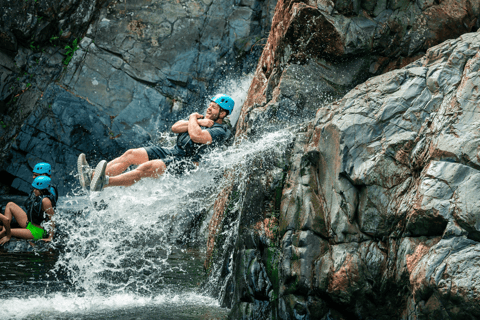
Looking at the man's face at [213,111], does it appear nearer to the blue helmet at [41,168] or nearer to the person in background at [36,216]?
the person in background at [36,216]

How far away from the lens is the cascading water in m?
4.12

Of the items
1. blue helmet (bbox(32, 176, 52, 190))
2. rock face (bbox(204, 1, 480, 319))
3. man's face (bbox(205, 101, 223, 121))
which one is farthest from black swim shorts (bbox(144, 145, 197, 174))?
blue helmet (bbox(32, 176, 52, 190))

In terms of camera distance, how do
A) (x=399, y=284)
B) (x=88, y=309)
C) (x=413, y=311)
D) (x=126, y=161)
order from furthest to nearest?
(x=126, y=161)
(x=88, y=309)
(x=399, y=284)
(x=413, y=311)

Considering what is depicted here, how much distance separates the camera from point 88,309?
13.4 ft

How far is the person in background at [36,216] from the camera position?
687cm

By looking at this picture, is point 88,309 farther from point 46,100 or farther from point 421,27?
point 46,100

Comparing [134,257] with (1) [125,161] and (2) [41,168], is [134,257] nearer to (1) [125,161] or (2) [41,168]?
(1) [125,161]

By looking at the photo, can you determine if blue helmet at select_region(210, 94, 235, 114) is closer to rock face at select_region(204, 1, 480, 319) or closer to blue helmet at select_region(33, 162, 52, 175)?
rock face at select_region(204, 1, 480, 319)

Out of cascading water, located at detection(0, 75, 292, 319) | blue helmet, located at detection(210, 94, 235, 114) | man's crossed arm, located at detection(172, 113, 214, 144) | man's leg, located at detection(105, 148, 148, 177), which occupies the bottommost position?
cascading water, located at detection(0, 75, 292, 319)

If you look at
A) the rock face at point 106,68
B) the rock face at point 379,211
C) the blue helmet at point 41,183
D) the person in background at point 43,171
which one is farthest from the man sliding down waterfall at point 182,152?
the rock face at point 106,68

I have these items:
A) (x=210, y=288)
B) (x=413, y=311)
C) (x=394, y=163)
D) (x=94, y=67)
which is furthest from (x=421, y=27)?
(x=94, y=67)

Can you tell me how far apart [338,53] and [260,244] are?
288 cm

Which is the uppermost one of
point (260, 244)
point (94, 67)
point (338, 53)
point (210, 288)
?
point (94, 67)

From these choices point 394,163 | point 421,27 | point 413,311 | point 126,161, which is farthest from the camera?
point 126,161
